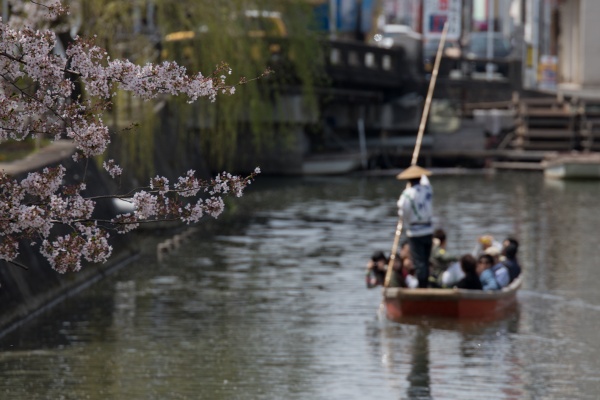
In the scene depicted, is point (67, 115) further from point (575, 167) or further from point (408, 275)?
point (575, 167)

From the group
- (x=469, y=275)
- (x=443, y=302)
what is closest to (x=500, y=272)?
(x=469, y=275)

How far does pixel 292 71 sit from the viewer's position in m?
40.9

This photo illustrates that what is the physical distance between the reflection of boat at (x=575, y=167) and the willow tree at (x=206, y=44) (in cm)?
1273

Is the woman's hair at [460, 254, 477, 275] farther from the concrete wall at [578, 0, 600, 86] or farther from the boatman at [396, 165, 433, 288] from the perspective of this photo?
the concrete wall at [578, 0, 600, 86]

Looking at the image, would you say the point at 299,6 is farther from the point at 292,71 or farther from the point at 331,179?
the point at 331,179

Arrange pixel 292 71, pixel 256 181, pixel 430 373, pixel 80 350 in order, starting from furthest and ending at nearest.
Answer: pixel 256 181
pixel 292 71
pixel 80 350
pixel 430 373

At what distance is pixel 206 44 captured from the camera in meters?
31.3

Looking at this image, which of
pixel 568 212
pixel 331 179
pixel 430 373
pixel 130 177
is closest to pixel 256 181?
pixel 331 179

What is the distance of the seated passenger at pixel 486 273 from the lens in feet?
67.6

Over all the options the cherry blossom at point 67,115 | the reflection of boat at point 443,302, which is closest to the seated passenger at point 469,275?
the reflection of boat at point 443,302

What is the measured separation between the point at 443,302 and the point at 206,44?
41.9ft

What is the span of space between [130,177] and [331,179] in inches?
781

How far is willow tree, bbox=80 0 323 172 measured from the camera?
2967 cm

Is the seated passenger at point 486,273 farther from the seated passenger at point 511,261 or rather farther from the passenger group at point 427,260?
the seated passenger at point 511,261
